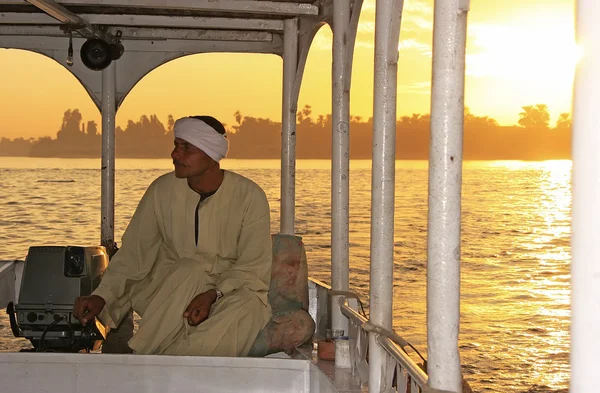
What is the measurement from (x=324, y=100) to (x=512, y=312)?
648 centimetres

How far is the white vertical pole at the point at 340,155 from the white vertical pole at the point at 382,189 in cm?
106

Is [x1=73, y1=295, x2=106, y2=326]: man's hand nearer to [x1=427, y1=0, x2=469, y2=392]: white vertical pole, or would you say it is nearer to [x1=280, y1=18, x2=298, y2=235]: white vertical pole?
[x1=427, y1=0, x2=469, y2=392]: white vertical pole

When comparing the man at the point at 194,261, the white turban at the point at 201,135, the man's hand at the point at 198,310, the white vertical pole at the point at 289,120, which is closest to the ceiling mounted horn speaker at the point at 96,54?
the white vertical pole at the point at 289,120

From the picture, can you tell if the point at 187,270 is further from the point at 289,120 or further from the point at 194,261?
the point at 289,120

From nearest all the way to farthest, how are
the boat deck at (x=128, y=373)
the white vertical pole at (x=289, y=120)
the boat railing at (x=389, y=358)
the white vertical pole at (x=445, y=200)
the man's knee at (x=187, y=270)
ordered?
the white vertical pole at (x=445, y=200) → the boat railing at (x=389, y=358) → the boat deck at (x=128, y=373) → the man's knee at (x=187, y=270) → the white vertical pole at (x=289, y=120)

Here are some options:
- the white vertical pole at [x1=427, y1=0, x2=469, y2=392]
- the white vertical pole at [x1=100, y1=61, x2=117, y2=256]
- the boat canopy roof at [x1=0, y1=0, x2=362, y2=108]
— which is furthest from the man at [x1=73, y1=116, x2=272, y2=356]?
the white vertical pole at [x1=100, y1=61, x2=117, y2=256]

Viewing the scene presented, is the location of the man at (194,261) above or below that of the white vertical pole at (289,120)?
below

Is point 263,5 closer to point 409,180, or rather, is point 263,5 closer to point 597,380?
point 597,380

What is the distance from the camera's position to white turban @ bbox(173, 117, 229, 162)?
438 centimetres

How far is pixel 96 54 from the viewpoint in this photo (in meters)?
7.41

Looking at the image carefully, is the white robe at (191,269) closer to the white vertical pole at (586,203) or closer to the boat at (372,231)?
Answer: the boat at (372,231)

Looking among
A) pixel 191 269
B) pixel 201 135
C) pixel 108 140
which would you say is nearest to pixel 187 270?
pixel 191 269

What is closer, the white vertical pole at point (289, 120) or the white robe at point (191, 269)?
the white robe at point (191, 269)

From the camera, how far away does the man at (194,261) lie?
4.29 metres
